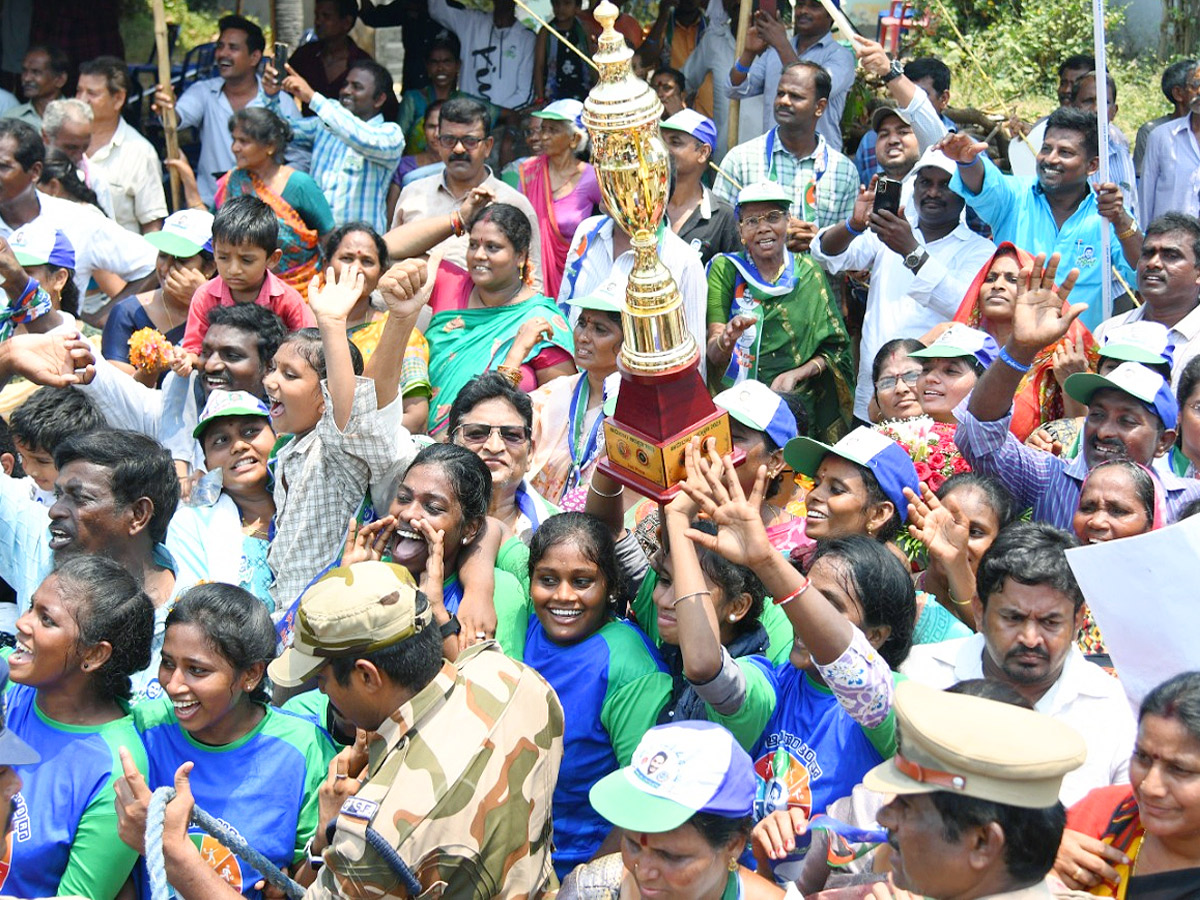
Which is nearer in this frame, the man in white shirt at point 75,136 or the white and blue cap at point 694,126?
the white and blue cap at point 694,126

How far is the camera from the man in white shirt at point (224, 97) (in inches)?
369

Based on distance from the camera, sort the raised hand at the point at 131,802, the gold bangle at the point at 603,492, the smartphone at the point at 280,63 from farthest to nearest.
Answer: the smartphone at the point at 280,63 < the gold bangle at the point at 603,492 < the raised hand at the point at 131,802

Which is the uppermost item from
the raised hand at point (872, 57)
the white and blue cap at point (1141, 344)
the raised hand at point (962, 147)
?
the raised hand at point (872, 57)

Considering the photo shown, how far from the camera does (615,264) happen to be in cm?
685

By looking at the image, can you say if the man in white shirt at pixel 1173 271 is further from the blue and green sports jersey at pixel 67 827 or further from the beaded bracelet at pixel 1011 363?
the blue and green sports jersey at pixel 67 827

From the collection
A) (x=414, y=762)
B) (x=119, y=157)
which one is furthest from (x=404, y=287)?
(x=119, y=157)

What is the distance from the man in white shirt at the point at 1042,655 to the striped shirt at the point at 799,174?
Result: 4.19 meters

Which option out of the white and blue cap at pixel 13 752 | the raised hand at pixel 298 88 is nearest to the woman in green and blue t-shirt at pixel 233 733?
the white and blue cap at pixel 13 752

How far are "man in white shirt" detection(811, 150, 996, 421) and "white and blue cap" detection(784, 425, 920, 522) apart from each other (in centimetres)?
193

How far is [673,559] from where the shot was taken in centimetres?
371

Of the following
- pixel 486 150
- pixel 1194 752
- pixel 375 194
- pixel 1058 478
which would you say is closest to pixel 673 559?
pixel 1194 752

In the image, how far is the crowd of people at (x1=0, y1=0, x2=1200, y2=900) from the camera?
3113 mm

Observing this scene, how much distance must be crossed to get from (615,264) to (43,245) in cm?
276

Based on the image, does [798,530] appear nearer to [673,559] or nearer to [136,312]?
[673,559]
